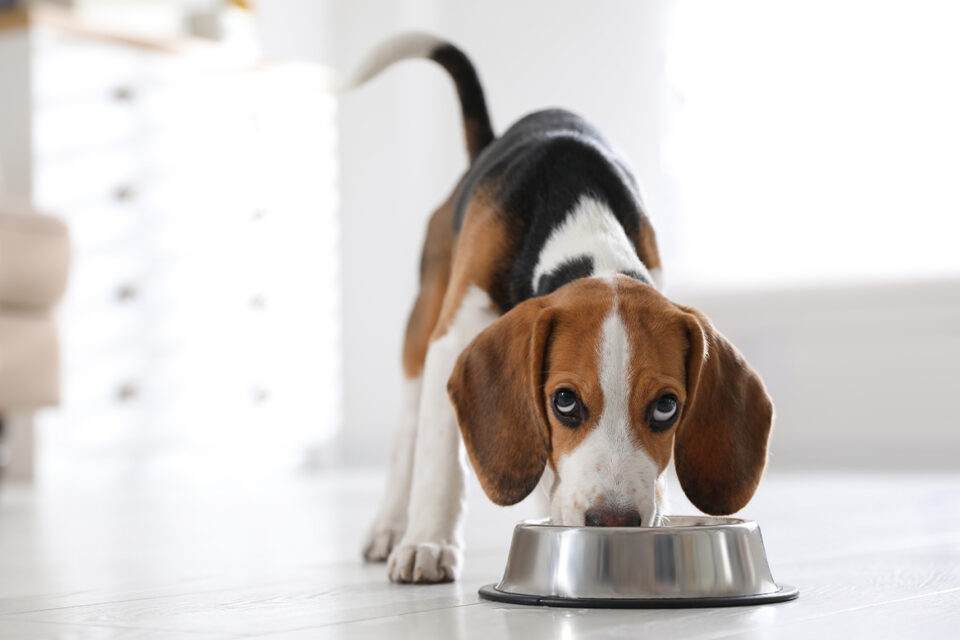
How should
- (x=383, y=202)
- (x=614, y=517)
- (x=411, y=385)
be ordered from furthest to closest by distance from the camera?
(x=383, y=202) < (x=411, y=385) < (x=614, y=517)

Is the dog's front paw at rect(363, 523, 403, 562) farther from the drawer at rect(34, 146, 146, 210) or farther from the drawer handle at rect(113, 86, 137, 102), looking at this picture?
the drawer handle at rect(113, 86, 137, 102)

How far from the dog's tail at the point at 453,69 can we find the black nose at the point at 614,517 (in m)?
1.19

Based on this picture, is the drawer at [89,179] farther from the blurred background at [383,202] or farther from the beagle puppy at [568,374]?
the beagle puppy at [568,374]

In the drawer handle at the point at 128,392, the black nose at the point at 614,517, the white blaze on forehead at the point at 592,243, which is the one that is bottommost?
the black nose at the point at 614,517

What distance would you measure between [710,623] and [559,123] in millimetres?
1115

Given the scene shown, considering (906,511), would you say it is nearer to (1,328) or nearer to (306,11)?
(1,328)

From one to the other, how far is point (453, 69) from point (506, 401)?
3.60ft

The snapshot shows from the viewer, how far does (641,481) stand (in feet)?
4.99

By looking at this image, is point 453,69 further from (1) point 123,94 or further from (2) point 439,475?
(1) point 123,94

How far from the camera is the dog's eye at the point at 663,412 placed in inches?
61.6

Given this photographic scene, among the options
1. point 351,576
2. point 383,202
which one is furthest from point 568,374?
point 383,202

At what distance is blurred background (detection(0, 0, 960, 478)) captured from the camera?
5031 mm

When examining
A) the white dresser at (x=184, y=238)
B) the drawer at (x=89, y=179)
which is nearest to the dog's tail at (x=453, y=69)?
the white dresser at (x=184, y=238)

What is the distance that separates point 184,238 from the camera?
5.60 metres
